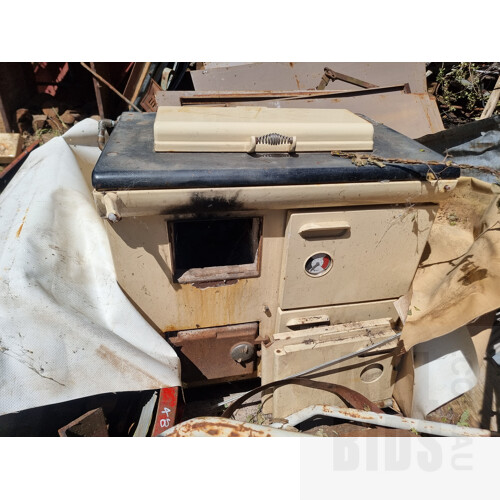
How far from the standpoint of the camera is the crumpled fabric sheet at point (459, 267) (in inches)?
75.6

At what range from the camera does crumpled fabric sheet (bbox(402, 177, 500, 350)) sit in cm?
192

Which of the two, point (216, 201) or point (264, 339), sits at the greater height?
point (216, 201)

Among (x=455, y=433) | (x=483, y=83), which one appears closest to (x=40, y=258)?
(x=455, y=433)

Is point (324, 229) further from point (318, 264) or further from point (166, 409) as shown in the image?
point (166, 409)

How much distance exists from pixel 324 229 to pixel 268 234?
10.2 inches

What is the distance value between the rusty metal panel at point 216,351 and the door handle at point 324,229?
62 centimetres

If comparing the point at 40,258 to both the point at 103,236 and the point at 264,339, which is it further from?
the point at 264,339

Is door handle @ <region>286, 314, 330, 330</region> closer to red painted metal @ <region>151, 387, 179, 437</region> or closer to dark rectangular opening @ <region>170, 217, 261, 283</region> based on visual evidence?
dark rectangular opening @ <region>170, 217, 261, 283</region>

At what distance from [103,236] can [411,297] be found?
1765 mm

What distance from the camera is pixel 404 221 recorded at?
1.96 meters

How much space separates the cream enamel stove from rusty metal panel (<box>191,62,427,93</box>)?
4.88 feet

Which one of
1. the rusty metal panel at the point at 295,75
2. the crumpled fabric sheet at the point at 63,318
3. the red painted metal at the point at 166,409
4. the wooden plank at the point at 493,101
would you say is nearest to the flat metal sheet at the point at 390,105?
the rusty metal panel at the point at 295,75

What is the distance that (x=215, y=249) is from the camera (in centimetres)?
234

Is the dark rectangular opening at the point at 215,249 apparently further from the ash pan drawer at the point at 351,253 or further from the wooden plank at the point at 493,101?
the wooden plank at the point at 493,101
